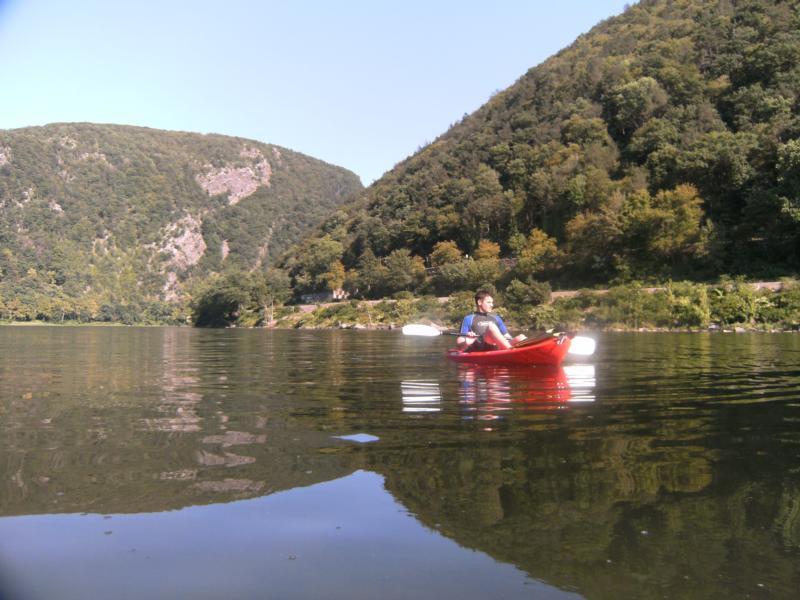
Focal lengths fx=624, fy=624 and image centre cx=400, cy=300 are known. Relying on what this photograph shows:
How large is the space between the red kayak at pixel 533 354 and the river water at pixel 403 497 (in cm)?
415

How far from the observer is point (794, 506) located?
4.67 m

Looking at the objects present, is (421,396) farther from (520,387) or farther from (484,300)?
(484,300)

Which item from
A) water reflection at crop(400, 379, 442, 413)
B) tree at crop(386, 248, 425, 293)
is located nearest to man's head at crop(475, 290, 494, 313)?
water reflection at crop(400, 379, 442, 413)

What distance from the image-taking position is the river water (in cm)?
361

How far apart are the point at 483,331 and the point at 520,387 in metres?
4.85

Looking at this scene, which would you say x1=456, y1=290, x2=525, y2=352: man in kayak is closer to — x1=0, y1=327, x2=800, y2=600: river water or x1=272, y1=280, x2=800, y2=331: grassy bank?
x1=0, y1=327, x2=800, y2=600: river water

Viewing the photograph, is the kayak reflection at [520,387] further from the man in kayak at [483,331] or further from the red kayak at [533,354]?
the man in kayak at [483,331]

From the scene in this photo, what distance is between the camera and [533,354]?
14.9m

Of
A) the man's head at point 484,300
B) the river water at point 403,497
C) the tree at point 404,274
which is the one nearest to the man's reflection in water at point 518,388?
the river water at point 403,497

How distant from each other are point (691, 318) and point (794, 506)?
45.6 meters

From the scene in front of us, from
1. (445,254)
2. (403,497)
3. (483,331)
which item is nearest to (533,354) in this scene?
(483,331)

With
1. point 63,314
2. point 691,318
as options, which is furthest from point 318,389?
point 63,314

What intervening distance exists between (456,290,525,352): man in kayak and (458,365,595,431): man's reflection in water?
904 mm

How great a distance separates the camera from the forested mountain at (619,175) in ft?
194
